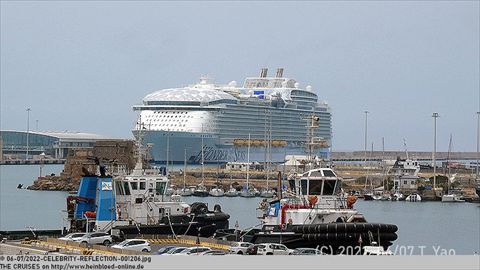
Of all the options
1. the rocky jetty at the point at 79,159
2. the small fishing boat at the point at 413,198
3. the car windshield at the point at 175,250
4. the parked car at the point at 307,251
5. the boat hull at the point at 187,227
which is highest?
the rocky jetty at the point at 79,159

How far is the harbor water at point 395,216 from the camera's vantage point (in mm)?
63000

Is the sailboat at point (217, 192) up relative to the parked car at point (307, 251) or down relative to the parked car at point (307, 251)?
up

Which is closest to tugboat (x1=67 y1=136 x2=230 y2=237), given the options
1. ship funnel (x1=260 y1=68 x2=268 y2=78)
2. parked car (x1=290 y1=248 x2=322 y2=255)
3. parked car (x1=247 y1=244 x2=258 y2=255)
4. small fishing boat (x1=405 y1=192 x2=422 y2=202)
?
parked car (x1=290 y1=248 x2=322 y2=255)

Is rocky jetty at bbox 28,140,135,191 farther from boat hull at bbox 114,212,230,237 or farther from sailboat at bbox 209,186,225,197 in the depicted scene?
boat hull at bbox 114,212,230,237

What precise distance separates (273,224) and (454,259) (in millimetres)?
16494

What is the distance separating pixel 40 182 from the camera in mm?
126250

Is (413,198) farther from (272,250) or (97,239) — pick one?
(272,250)

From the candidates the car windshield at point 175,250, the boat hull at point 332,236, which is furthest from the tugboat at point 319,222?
the car windshield at point 175,250

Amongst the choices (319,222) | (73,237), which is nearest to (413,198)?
(319,222)

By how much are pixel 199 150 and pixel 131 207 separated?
131 meters

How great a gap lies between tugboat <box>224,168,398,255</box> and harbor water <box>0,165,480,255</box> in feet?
37.6

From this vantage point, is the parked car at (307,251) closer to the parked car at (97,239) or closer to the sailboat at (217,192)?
the parked car at (97,239)

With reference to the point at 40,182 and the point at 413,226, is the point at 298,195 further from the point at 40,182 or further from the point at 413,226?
the point at 40,182

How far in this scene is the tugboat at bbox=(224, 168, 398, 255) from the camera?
3591 centimetres
